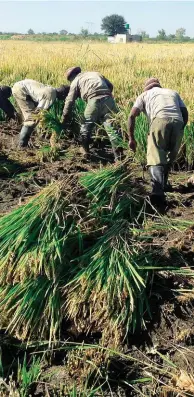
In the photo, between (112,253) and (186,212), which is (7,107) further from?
(112,253)

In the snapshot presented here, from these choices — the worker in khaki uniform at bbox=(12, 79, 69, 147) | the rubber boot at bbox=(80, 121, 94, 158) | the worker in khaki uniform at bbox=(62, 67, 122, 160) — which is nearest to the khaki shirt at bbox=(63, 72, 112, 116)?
the worker in khaki uniform at bbox=(62, 67, 122, 160)

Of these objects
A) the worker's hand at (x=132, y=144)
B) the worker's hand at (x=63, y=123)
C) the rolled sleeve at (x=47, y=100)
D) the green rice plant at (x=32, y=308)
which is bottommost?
the green rice plant at (x=32, y=308)

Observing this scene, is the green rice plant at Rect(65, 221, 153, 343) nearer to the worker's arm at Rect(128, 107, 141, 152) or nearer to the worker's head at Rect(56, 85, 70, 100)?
the worker's arm at Rect(128, 107, 141, 152)

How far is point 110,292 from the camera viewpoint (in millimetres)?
2660

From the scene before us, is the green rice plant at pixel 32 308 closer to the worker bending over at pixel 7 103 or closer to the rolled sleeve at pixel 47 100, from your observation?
the rolled sleeve at pixel 47 100

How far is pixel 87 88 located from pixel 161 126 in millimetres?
1722

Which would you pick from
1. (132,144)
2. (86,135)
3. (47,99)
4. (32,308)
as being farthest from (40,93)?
(32,308)

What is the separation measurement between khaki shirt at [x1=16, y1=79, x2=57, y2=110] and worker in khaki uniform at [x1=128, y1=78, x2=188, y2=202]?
197 centimetres

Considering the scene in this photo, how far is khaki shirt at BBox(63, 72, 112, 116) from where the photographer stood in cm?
567

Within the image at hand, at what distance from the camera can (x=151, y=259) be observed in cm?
303

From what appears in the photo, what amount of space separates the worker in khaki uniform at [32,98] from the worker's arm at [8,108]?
0.34 meters

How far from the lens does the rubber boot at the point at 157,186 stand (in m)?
4.11

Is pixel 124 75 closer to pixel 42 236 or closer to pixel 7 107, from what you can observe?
pixel 7 107

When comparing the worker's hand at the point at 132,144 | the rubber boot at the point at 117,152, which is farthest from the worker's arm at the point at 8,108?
the worker's hand at the point at 132,144
